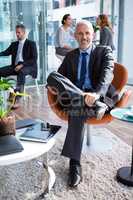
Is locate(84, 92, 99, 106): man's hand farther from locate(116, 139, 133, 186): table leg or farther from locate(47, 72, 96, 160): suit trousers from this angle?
locate(116, 139, 133, 186): table leg

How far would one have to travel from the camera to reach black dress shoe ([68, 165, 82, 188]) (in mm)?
2293

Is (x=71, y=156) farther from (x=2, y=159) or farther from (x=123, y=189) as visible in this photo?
(x=2, y=159)

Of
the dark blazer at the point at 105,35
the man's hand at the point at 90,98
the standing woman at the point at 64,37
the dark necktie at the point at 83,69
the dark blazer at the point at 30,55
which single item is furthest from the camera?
the standing woman at the point at 64,37

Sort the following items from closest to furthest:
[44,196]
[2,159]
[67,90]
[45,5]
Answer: [2,159], [44,196], [67,90], [45,5]

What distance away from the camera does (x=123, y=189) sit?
2.23m

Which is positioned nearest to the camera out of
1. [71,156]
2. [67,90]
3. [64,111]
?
[71,156]

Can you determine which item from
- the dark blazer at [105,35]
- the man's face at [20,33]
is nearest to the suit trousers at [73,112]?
the man's face at [20,33]

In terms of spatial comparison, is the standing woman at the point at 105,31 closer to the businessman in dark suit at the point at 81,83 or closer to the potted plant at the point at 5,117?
the businessman in dark suit at the point at 81,83

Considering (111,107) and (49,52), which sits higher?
(49,52)

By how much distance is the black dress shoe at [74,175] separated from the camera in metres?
2.29

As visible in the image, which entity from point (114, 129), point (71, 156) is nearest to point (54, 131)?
point (71, 156)

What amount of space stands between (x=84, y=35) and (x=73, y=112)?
765 mm

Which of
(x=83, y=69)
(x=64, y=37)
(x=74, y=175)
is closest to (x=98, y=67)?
(x=83, y=69)

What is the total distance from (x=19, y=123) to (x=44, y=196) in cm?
60
